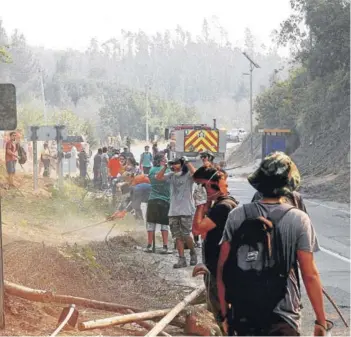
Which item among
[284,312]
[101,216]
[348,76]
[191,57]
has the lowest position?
[101,216]

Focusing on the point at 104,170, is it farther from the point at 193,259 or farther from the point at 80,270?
the point at 80,270

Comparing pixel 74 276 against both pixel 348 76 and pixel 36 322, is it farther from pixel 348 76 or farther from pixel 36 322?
pixel 348 76

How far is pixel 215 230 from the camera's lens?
5.38 meters

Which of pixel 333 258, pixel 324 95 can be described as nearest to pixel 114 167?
pixel 333 258

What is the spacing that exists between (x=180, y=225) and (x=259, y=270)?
6755mm

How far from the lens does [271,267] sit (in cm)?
376

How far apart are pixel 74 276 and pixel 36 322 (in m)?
1.72

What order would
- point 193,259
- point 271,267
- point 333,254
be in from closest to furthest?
1. point 271,267
2. point 193,259
3. point 333,254

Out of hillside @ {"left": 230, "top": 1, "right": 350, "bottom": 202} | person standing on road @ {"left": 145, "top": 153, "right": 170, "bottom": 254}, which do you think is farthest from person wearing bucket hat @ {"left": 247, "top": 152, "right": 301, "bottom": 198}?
hillside @ {"left": 230, "top": 1, "right": 350, "bottom": 202}

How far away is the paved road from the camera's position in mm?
8133

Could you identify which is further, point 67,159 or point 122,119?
point 122,119

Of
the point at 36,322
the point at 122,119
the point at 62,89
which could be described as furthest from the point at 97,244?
the point at 62,89

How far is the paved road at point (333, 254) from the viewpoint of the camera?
26.7ft

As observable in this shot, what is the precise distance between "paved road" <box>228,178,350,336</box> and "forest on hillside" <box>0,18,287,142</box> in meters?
27.3
